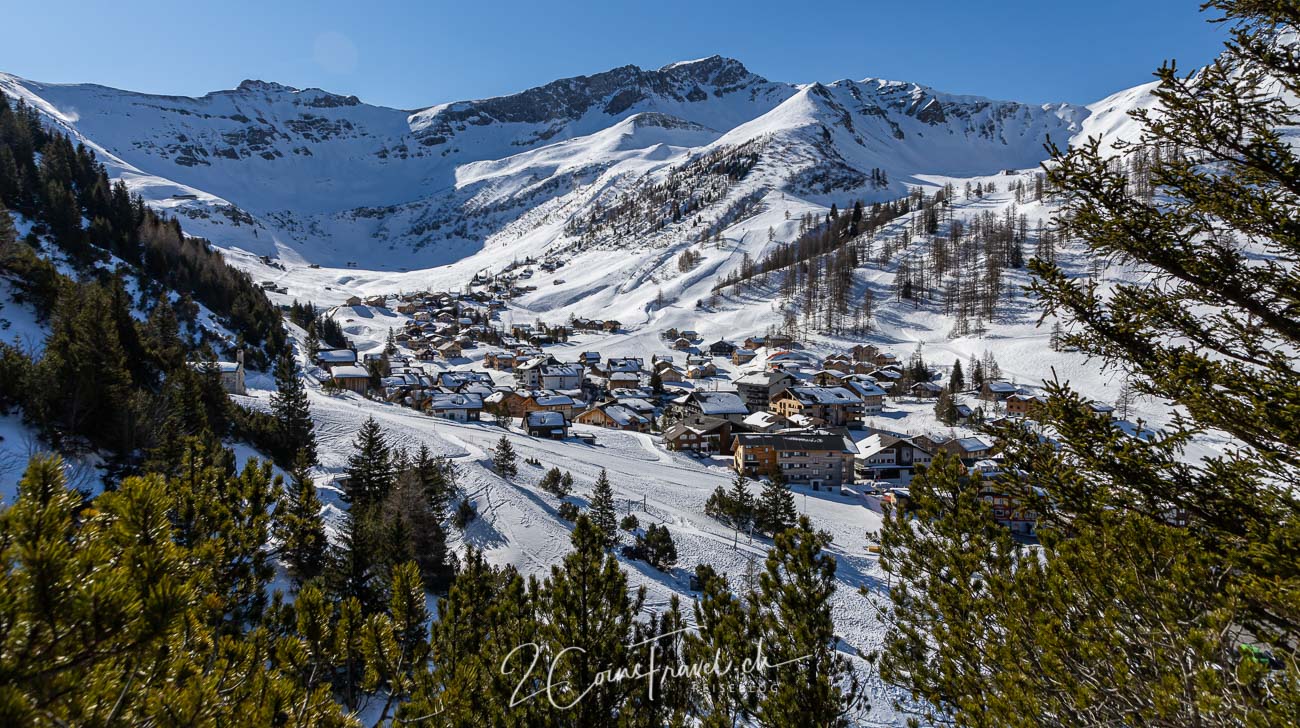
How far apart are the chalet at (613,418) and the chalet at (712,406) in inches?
160

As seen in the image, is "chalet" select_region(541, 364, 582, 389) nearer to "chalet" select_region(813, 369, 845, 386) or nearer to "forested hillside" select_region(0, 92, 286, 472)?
"forested hillside" select_region(0, 92, 286, 472)

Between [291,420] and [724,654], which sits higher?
[724,654]

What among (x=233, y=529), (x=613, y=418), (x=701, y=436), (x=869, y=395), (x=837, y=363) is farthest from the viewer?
(x=837, y=363)

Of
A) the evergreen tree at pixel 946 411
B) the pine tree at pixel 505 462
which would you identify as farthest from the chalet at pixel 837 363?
the pine tree at pixel 505 462

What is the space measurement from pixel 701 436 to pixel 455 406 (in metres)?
22.8

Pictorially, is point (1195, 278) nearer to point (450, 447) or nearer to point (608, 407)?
point (450, 447)

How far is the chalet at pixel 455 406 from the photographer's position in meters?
50.0

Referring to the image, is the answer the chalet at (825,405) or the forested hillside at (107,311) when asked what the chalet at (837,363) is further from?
the forested hillside at (107,311)

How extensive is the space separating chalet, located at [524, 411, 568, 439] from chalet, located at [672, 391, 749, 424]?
46.2ft

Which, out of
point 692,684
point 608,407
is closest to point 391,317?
point 608,407

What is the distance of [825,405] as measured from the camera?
57219 millimetres

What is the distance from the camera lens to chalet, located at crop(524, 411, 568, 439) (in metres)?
44.7

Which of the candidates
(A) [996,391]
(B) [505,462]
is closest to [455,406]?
(B) [505,462]

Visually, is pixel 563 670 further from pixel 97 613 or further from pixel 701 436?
pixel 701 436
